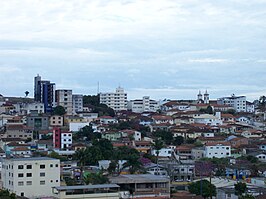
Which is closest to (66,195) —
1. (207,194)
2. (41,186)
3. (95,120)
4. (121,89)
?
(41,186)

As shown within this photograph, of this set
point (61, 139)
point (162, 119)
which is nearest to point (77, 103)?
point (162, 119)

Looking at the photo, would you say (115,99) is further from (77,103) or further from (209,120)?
(209,120)

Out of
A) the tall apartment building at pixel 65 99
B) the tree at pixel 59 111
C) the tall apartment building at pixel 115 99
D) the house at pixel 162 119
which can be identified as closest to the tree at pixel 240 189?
the tree at pixel 59 111

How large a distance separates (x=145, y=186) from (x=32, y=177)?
446cm

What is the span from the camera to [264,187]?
84.6ft

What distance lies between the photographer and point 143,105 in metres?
63.0

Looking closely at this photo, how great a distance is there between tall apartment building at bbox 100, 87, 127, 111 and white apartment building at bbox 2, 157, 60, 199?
37.1 metres

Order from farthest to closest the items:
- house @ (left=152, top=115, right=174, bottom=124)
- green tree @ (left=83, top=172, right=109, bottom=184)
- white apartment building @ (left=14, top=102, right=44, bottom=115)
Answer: white apartment building @ (left=14, top=102, right=44, bottom=115) < house @ (left=152, top=115, right=174, bottom=124) < green tree @ (left=83, top=172, right=109, bottom=184)

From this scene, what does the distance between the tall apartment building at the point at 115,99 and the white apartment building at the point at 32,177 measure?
3707 cm

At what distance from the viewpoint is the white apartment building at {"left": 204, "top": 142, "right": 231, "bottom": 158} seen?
3656 centimetres

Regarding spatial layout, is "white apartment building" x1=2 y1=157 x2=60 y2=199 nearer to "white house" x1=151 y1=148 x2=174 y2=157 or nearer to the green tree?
the green tree

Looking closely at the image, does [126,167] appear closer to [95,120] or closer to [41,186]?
[41,186]

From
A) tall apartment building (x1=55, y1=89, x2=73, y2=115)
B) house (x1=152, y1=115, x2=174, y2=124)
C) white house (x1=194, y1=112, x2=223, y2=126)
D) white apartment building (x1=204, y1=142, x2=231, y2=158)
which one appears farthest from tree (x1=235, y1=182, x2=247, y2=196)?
tall apartment building (x1=55, y1=89, x2=73, y2=115)

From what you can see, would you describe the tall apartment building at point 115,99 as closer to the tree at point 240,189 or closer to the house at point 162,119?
the house at point 162,119
